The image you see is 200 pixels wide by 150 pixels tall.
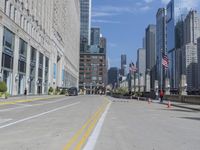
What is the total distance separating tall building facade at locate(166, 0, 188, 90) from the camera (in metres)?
91.7

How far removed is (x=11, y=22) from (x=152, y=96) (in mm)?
29547

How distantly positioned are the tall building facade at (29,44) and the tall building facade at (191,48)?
129 feet

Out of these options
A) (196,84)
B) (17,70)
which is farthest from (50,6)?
(196,84)

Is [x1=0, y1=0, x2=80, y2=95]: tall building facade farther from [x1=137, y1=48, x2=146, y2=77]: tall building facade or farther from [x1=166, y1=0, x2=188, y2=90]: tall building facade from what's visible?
[x1=137, y1=48, x2=146, y2=77]: tall building facade

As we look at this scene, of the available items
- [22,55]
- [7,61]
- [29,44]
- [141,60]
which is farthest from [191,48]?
[7,61]

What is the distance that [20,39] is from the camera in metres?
63.7

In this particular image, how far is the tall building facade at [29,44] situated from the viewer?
55812 millimetres

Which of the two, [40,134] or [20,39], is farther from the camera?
[20,39]

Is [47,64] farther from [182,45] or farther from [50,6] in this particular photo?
[182,45]

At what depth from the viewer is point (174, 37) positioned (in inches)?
3716

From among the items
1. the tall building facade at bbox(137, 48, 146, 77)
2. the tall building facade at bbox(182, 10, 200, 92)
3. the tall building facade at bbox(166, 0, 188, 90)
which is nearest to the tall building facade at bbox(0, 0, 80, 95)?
the tall building facade at bbox(166, 0, 188, 90)

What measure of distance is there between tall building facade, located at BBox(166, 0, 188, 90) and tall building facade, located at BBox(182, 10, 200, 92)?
323 centimetres

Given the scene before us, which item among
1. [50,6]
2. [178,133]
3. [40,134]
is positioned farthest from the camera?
[50,6]

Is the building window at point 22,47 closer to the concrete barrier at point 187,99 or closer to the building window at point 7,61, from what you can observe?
the building window at point 7,61
